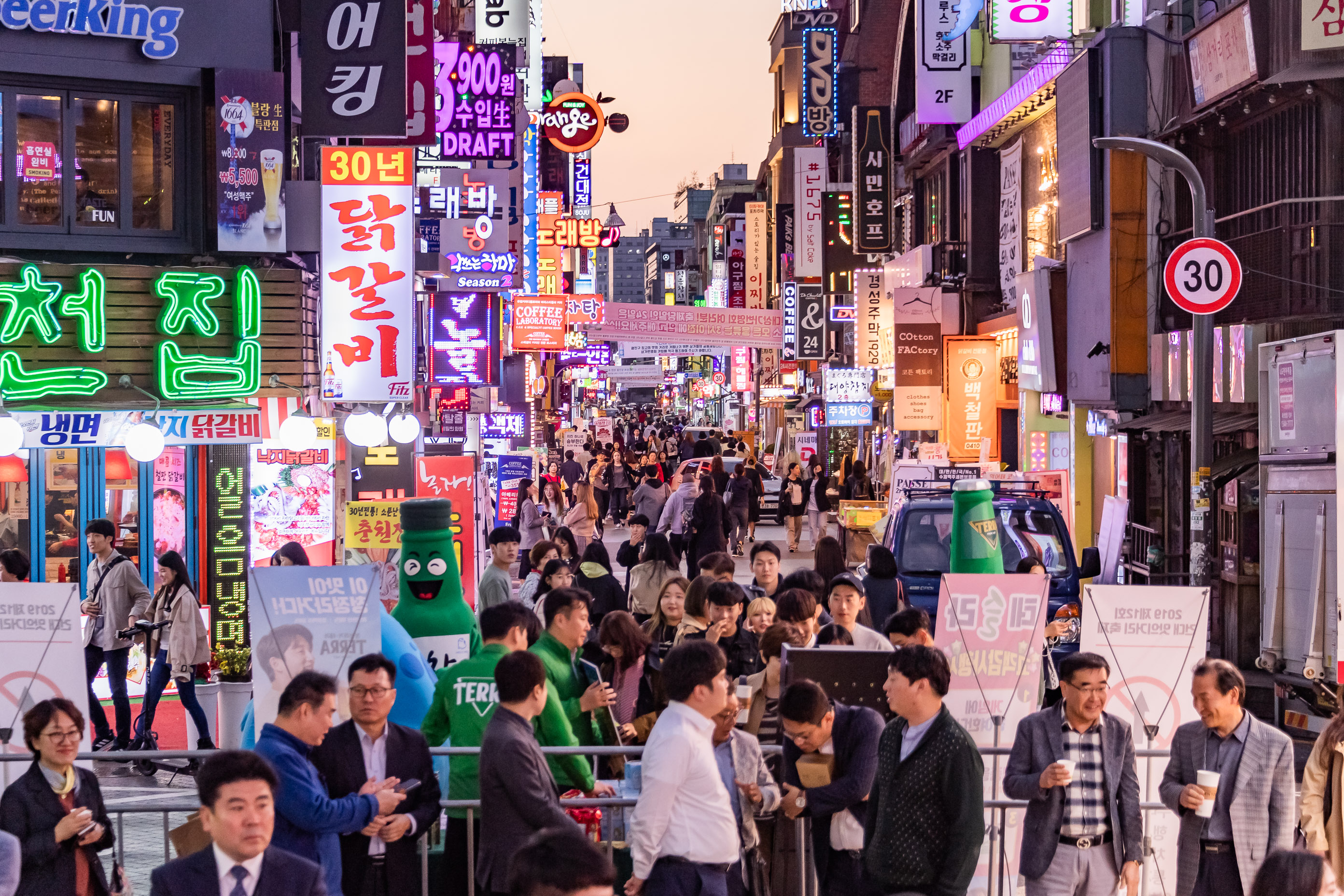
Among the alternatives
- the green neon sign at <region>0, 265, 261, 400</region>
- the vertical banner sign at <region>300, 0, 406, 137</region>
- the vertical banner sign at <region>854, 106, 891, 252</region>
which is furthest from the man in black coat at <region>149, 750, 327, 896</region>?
the vertical banner sign at <region>854, 106, 891, 252</region>

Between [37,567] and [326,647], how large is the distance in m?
8.43

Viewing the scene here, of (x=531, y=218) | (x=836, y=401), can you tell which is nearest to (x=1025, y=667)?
(x=836, y=401)

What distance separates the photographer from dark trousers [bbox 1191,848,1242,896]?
6918 mm

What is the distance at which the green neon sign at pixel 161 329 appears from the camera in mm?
14914

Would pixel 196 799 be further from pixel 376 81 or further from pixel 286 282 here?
pixel 376 81

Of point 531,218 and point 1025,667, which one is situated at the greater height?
point 531,218

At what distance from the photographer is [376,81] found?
631 inches

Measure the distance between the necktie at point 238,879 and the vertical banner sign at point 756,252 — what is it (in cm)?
7719

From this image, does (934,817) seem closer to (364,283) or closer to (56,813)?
(56,813)

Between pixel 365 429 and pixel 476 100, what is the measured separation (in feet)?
38.4

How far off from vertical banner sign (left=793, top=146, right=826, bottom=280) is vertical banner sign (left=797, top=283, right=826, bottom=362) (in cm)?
94

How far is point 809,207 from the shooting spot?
47531 millimetres

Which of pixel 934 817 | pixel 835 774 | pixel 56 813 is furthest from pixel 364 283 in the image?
pixel 934 817

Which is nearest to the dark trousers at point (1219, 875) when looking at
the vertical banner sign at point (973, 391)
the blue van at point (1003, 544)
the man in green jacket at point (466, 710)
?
the man in green jacket at point (466, 710)
